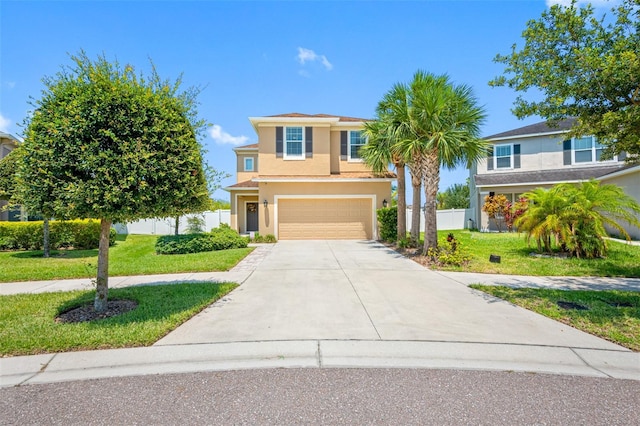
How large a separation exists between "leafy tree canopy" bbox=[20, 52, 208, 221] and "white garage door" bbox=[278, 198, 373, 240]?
12.1 m

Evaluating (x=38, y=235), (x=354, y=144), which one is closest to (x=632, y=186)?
(x=354, y=144)

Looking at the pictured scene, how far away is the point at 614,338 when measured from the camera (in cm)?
420

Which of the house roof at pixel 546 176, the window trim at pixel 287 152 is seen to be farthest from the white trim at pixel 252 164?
the house roof at pixel 546 176

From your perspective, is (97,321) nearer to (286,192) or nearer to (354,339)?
(354,339)

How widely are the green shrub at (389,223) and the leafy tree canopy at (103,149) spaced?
38.2 ft

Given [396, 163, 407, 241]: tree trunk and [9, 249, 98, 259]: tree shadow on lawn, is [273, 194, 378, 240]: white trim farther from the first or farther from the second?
[9, 249, 98, 259]: tree shadow on lawn

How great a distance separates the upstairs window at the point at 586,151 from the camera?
1838 cm

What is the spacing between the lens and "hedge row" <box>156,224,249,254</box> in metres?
12.4

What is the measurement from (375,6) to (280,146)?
9.17m

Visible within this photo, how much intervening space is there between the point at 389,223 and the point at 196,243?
28.1ft

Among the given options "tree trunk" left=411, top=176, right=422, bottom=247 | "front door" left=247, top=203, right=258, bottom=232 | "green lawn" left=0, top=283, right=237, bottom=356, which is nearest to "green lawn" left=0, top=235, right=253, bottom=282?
"green lawn" left=0, top=283, right=237, bottom=356

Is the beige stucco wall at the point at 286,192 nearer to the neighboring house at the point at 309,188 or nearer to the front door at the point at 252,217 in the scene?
the neighboring house at the point at 309,188

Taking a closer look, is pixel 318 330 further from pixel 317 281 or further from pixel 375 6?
pixel 375 6

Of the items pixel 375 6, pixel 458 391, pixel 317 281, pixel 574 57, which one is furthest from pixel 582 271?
pixel 375 6
